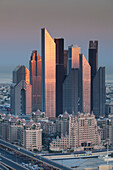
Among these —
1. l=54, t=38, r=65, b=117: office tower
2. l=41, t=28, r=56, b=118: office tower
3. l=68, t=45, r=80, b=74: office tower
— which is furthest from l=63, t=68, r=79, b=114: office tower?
l=41, t=28, r=56, b=118: office tower

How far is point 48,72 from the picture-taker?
68.7 ft

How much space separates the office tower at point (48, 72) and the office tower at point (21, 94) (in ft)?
2.67

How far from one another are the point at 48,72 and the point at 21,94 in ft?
5.21

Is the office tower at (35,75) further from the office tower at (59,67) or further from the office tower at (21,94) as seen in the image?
the office tower at (59,67)

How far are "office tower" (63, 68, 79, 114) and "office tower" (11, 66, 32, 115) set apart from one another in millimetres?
1240

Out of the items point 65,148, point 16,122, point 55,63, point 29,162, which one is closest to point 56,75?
point 55,63

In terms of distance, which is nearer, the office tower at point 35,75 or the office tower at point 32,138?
the office tower at point 32,138

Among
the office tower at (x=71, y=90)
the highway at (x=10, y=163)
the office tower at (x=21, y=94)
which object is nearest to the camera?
the highway at (x=10, y=163)

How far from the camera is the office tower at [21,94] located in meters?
21.5

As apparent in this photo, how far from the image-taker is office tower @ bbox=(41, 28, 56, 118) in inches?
814

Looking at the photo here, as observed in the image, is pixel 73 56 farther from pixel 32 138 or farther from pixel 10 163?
pixel 10 163

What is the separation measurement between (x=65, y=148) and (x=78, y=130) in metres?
0.67

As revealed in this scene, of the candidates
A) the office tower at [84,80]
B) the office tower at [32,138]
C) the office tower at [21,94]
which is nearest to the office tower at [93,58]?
the office tower at [84,80]

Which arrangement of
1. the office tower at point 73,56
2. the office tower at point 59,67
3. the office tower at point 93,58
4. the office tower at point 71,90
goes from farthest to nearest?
the office tower at point 93,58, the office tower at point 73,56, the office tower at point 59,67, the office tower at point 71,90
